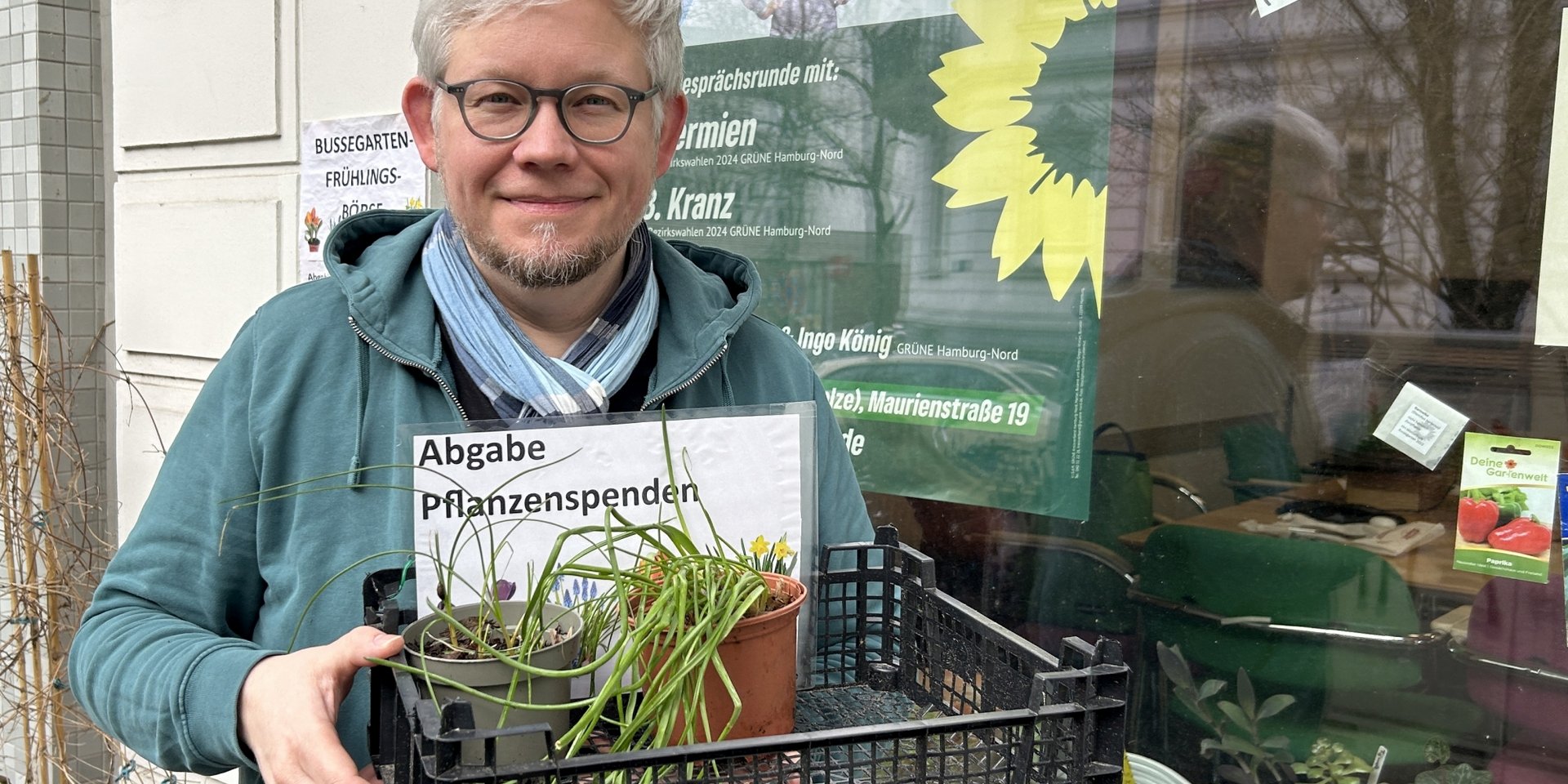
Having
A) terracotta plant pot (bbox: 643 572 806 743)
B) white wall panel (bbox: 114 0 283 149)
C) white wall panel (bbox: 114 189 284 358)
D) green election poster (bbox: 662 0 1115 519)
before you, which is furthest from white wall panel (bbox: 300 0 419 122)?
terracotta plant pot (bbox: 643 572 806 743)

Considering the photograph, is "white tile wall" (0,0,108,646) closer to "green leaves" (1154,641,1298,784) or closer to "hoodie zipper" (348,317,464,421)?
"hoodie zipper" (348,317,464,421)

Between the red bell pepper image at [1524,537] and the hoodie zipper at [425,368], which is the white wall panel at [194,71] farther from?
the red bell pepper image at [1524,537]

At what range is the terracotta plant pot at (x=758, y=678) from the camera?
40.7 inches

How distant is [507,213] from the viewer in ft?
4.84

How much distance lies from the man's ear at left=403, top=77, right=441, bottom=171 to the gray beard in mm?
136

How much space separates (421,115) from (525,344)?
37 cm

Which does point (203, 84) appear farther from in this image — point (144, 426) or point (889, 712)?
point (889, 712)

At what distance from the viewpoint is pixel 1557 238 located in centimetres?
218

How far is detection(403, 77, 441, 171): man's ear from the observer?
62.0 inches

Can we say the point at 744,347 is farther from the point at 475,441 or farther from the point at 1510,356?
the point at 1510,356

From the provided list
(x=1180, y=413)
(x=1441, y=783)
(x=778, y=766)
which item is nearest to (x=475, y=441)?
(x=778, y=766)

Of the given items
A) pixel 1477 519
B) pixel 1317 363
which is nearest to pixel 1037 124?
pixel 1317 363

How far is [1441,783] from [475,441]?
2.15 metres

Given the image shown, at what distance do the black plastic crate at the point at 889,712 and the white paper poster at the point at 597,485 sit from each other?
3.9 inches
